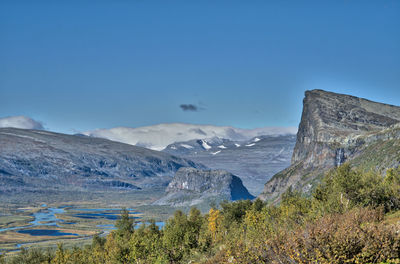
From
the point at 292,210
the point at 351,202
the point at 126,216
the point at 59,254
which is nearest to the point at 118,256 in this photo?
the point at 59,254

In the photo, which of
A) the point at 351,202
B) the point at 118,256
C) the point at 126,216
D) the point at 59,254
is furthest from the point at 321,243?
the point at 126,216

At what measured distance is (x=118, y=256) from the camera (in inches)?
3878

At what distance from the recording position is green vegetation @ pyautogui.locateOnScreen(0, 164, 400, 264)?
30.4 metres

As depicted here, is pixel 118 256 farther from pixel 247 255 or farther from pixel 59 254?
pixel 247 255

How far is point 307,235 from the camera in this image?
104ft

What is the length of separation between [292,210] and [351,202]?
2228cm

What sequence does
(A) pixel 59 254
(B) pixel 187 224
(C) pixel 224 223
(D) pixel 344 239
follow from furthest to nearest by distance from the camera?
(C) pixel 224 223, (B) pixel 187 224, (A) pixel 59 254, (D) pixel 344 239

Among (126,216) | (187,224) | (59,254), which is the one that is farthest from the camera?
(126,216)

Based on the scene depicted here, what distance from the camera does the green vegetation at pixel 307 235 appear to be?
30422 mm

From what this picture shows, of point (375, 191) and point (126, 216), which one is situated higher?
point (375, 191)

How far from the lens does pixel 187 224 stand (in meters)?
132

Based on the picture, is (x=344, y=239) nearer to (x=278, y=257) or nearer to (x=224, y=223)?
(x=278, y=257)

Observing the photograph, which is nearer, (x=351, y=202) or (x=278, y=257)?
(x=278, y=257)

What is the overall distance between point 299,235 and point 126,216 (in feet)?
566
